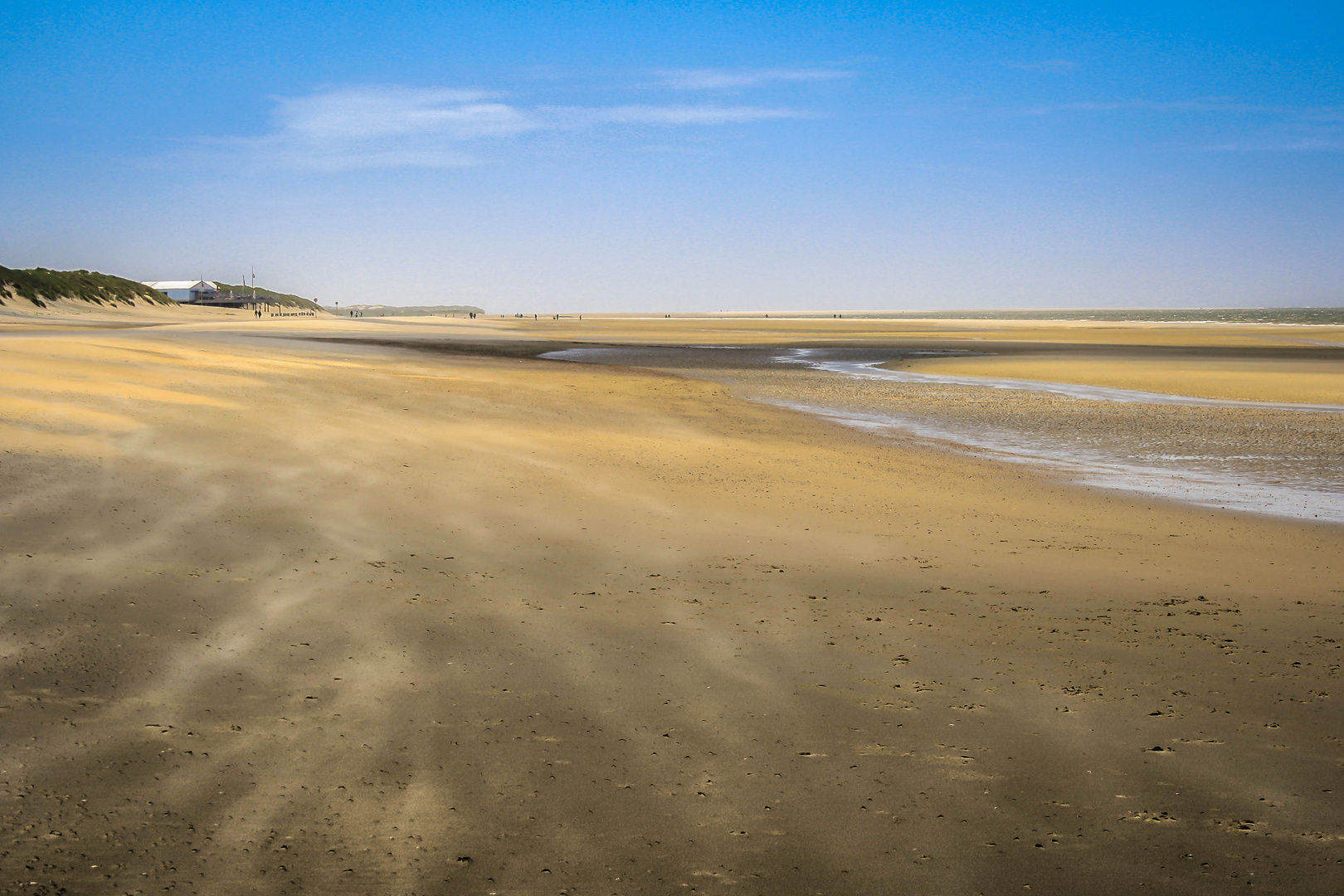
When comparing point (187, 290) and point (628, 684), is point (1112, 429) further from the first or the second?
point (187, 290)

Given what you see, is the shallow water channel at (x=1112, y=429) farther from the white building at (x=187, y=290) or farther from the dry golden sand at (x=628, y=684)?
the white building at (x=187, y=290)

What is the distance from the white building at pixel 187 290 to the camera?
6250 inches

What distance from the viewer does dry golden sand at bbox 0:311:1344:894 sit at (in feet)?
11.5

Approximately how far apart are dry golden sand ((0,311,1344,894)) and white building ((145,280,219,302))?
168418 millimetres

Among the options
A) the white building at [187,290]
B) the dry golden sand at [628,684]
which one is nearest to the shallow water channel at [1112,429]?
the dry golden sand at [628,684]

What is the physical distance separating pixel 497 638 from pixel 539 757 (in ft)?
5.02

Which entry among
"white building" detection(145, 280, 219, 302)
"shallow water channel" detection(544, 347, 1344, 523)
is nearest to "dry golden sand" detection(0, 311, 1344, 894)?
"shallow water channel" detection(544, 347, 1344, 523)

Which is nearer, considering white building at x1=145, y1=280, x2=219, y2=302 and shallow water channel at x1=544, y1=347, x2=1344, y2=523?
shallow water channel at x1=544, y1=347, x2=1344, y2=523

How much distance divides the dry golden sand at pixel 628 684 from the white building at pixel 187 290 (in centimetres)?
16842

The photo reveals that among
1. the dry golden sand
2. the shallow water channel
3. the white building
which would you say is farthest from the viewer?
the white building

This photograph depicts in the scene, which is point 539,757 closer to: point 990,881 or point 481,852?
point 481,852

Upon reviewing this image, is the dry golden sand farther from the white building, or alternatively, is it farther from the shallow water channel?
the white building

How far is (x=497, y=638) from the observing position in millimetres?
5629

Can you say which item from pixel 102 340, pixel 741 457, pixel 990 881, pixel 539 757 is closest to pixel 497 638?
pixel 539 757
